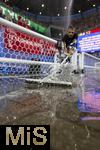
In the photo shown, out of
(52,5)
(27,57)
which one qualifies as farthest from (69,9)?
(27,57)

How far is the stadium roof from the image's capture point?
26547 mm

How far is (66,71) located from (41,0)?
2335cm

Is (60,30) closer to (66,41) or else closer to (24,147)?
(66,41)

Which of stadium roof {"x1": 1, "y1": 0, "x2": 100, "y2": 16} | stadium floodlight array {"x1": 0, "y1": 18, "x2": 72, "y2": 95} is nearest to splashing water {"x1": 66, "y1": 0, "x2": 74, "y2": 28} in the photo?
stadium roof {"x1": 1, "y1": 0, "x2": 100, "y2": 16}

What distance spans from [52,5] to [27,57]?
24645 millimetres

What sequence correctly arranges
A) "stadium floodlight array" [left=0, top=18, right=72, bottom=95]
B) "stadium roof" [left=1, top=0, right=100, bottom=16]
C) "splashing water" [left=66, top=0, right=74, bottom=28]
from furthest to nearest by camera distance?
"splashing water" [left=66, top=0, right=74, bottom=28], "stadium roof" [left=1, top=0, right=100, bottom=16], "stadium floodlight array" [left=0, top=18, right=72, bottom=95]

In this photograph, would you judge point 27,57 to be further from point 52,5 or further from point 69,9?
point 69,9

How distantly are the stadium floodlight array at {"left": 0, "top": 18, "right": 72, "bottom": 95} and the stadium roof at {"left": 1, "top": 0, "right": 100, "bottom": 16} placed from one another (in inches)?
916

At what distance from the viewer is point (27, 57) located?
4.08m

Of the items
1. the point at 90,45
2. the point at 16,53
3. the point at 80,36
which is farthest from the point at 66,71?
the point at 80,36

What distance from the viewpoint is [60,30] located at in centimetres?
2891

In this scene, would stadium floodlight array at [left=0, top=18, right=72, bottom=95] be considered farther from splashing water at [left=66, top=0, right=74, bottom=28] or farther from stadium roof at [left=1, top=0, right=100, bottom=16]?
splashing water at [left=66, top=0, right=74, bottom=28]

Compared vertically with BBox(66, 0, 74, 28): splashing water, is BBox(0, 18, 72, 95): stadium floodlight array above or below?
below

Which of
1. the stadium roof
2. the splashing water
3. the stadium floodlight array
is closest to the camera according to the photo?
the stadium floodlight array
